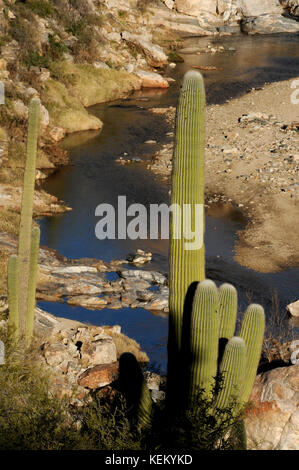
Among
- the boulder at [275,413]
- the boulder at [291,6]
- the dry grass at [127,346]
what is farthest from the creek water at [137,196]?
the boulder at [291,6]

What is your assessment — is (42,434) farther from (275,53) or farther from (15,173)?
(275,53)

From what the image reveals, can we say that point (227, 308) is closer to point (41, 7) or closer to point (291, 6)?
point (41, 7)

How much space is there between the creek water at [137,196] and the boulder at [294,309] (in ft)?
1.23

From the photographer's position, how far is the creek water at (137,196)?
13.4 metres

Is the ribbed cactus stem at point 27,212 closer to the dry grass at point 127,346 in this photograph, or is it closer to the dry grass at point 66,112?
the dry grass at point 127,346

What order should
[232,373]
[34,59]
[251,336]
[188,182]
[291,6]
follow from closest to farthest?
[188,182] → [232,373] → [251,336] → [34,59] → [291,6]

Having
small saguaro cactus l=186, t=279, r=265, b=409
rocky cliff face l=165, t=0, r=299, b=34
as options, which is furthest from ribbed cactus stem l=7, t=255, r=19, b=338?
rocky cliff face l=165, t=0, r=299, b=34

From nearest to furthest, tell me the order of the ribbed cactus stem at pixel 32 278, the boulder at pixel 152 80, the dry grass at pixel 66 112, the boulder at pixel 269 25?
1. the ribbed cactus stem at pixel 32 278
2. the dry grass at pixel 66 112
3. the boulder at pixel 152 80
4. the boulder at pixel 269 25

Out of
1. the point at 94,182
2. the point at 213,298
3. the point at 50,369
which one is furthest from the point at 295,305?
the point at 94,182

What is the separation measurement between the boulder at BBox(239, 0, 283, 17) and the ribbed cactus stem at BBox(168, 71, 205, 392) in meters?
45.4

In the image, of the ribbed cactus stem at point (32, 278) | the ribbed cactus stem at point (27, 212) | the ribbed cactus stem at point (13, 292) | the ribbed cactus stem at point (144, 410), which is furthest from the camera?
the ribbed cactus stem at point (32, 278)

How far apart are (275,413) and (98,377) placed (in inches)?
124

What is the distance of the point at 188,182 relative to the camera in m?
6.82

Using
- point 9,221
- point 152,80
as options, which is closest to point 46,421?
point 9,221
